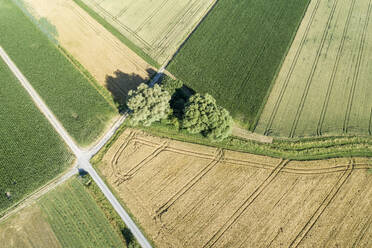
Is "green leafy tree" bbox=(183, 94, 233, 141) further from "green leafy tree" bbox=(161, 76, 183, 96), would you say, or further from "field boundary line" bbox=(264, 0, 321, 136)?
"field boundary line" bbox=(264, 0, 321, 136)

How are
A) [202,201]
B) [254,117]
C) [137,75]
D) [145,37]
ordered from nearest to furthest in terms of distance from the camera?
[202,201] < [254,117] < [137,75] < [145,37]

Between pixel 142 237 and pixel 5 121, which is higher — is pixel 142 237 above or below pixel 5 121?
below

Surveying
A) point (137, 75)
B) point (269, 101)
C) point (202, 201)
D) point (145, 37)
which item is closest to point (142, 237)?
point (202, 201)

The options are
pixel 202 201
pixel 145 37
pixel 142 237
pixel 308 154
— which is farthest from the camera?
pixel 145 37

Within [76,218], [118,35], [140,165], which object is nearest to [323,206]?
[140,165]

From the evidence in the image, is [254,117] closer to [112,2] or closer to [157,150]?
[157,150]

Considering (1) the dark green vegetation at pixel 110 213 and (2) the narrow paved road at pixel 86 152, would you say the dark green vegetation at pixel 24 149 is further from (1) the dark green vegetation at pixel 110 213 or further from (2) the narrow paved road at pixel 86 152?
(1) the dark green vegetation at pixel 110 213

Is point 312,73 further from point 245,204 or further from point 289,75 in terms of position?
point 245,204
